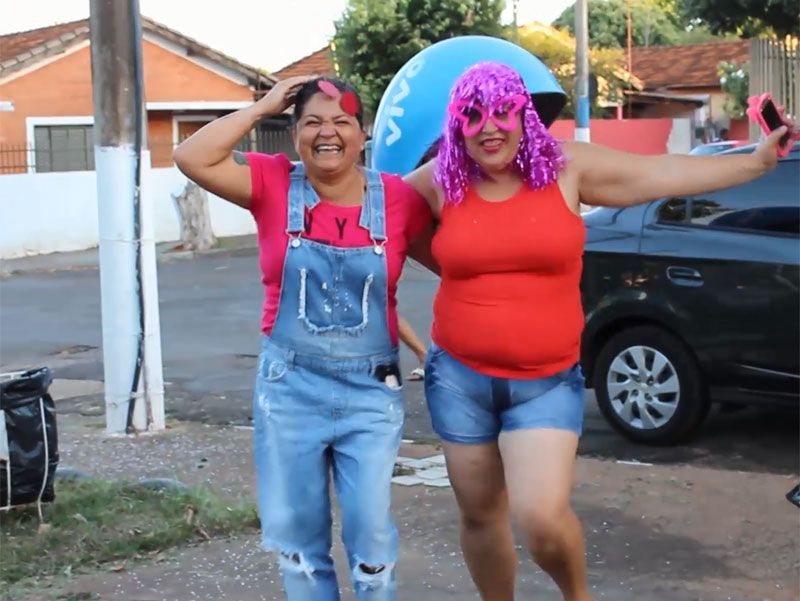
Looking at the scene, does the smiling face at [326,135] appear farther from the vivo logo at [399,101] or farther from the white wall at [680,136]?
the white wall at [680,136]

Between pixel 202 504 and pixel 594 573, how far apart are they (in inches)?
71.2

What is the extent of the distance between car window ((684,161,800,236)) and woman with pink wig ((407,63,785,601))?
3.31 metres

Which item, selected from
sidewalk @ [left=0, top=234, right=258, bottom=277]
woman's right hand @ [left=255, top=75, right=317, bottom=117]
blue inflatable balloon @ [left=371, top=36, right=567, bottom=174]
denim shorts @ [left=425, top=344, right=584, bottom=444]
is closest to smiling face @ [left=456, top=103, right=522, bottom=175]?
woman's right hand @ [left=255, top=75, right=317, bottom=117]

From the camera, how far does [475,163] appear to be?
3.70 meters

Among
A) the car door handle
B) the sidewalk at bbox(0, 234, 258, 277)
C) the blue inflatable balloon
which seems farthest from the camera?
the sidewalk at bbox(0, 234, 258, 277)

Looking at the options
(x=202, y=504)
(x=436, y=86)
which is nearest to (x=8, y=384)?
(x=202, y=504)

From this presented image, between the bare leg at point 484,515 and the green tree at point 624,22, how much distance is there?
180ft

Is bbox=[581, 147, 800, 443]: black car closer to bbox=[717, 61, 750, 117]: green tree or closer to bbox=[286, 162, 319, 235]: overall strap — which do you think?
bbox=[286, 162, 319, 235]: overall strap

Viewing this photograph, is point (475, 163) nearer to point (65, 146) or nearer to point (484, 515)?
point (484, 515)

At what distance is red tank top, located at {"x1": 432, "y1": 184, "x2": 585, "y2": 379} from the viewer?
11.8 ft

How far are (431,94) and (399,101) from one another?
0.14m

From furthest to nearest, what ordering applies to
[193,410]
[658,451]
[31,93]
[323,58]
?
[323,58] → [31,93] → [193,410] → [658,451]

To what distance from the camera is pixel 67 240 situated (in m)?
22.8

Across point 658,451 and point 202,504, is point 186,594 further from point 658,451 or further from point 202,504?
point 658,451
